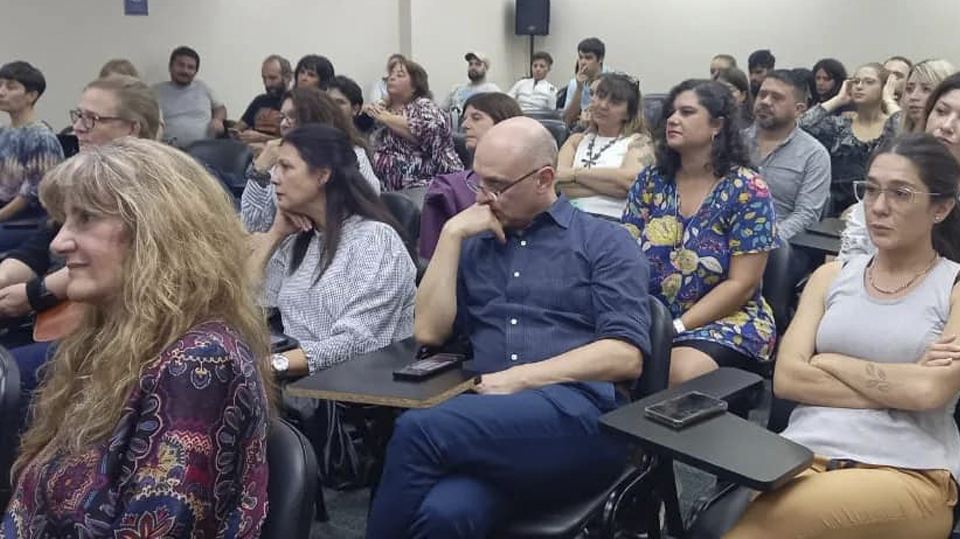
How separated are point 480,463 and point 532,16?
962 cm

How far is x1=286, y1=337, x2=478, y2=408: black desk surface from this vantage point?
→ 1844 mm

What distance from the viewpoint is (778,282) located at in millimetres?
2938

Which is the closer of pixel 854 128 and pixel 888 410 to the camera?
pixel 888 410

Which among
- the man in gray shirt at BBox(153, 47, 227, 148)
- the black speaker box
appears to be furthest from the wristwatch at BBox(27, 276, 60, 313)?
the black speaker box

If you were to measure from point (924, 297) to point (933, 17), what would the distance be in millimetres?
8432

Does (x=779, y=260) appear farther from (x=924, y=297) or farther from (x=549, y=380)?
(x=549, y=380)

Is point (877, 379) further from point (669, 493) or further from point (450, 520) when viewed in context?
point (450, 520)

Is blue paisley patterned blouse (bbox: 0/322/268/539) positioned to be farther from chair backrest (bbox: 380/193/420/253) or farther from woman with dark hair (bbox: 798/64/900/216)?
woman with dark hair (bbox: 798/64/900/216)

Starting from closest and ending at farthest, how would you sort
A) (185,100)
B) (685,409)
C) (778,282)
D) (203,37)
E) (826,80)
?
(685,409), (778,282), (826,80), (185,100), (203,37)

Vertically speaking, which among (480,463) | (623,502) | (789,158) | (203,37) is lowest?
(623,502)

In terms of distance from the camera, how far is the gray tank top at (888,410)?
1.86 m

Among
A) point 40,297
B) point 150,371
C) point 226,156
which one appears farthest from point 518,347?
point 226,156

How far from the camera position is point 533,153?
7.46 feet

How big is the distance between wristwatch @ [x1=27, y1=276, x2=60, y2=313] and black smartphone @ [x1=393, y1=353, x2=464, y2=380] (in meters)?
1.21
